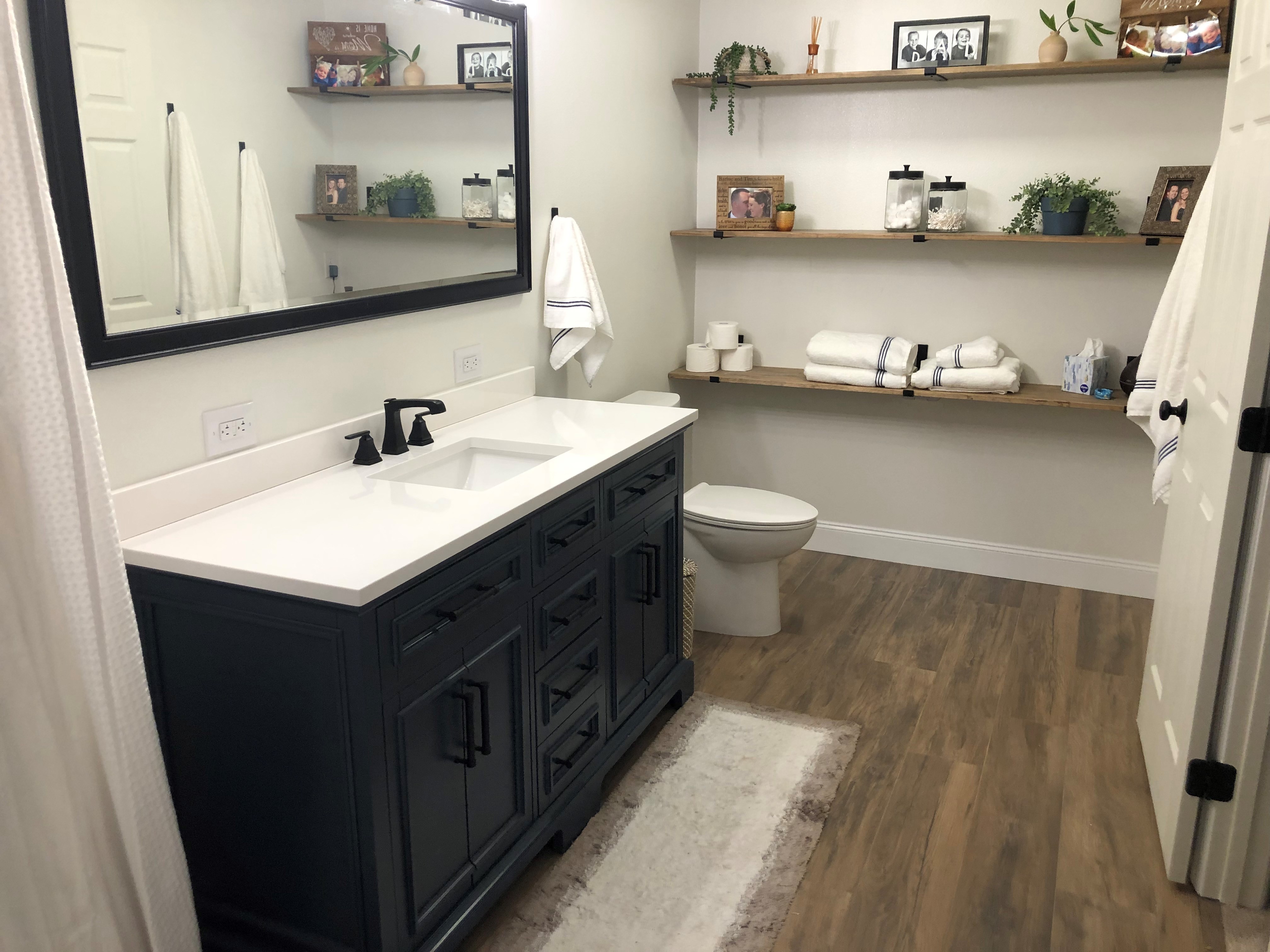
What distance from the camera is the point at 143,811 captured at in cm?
167

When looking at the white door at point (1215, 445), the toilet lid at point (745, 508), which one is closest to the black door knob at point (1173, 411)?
the white door at point (1215, 445)

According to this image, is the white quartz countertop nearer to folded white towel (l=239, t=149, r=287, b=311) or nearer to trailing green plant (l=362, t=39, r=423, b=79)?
folded white towel (l=239, t=149, r=287, b=311)

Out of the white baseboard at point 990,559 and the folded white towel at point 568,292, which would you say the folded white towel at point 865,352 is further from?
the folded white towel at point 568,292

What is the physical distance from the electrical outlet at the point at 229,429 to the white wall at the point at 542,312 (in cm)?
2

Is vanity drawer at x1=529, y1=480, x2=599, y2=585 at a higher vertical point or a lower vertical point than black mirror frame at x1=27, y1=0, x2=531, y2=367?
lower

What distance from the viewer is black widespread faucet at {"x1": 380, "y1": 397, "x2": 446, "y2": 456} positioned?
233 cm

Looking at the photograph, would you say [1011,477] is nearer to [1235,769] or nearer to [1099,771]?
[1099,771]

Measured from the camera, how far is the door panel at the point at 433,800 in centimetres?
174

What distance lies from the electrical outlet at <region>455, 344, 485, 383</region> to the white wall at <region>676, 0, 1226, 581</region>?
5.15 ft

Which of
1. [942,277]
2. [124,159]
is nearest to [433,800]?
[124,159]

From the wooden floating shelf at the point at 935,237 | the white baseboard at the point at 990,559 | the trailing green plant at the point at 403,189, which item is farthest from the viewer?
the white baseboard at the point at 990,559

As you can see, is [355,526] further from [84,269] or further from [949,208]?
[949,208]

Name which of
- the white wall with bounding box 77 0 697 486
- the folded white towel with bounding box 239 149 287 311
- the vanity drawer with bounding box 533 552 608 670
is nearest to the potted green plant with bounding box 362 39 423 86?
the white wall with bounding box 77 0 697 486

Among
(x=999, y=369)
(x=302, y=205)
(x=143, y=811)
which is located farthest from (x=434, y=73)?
(x=999, y=369)
